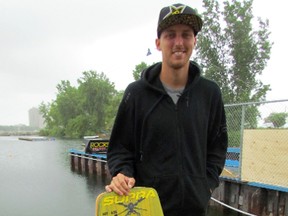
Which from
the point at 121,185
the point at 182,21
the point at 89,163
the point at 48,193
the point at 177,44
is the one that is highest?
the point at 182,21

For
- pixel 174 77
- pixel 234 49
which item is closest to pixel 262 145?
pixel 174 77

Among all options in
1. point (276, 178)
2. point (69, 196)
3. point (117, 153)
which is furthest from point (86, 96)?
point (117, 153)

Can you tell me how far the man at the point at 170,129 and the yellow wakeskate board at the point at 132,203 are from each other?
0.05 metres

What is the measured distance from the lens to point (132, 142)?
70.1 inches

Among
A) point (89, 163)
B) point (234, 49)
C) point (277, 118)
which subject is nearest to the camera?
point (277, 118)

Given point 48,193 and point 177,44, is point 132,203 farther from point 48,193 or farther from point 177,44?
point 48,193

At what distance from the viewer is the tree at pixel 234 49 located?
106 feet

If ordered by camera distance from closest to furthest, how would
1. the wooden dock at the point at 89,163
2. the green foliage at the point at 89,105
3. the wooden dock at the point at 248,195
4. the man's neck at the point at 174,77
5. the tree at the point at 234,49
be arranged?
1. the man's neck at the point at 174,77
2. the wooden dock at the point at 248,195
3. the wooden dock at the point at 89,163
4. the tree at the point at 234,49
5. the green foliage at the point at 89,105

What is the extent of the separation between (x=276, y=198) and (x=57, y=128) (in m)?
87.2

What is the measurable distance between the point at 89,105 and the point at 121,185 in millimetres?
77731

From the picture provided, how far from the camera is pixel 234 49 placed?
3331 centimetres

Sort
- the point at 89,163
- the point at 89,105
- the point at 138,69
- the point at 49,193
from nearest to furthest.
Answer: the point at 49,193
the point at 89,163
the point at 138,69
the point at 89,105

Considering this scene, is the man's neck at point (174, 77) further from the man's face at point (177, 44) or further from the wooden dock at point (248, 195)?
the wooden dock at point (248, 195)

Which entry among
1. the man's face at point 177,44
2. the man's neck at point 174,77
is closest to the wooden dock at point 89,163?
the man's neck at point 174,77
